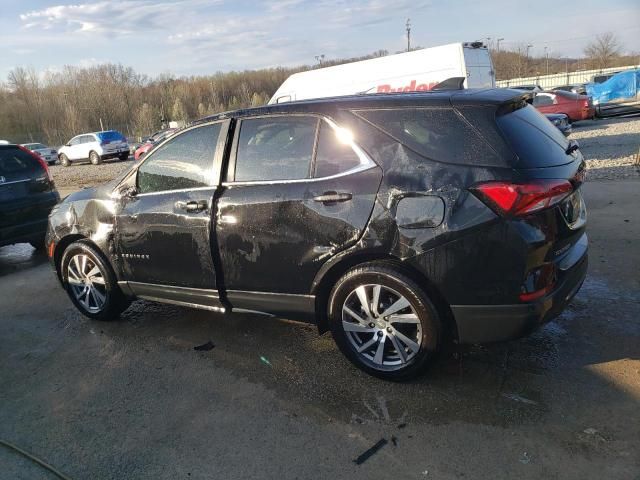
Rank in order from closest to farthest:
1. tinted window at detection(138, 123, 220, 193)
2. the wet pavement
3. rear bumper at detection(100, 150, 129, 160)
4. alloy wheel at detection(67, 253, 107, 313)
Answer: the wet pavement
tinted window at detection(138, 123, 220, 193)
alloy wheel at detection(67, 253, 107, 313)
rear bumper at detection(100, 150, 129, 160)

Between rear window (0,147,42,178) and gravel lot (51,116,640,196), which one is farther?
gravel lot (51,116,640,196)

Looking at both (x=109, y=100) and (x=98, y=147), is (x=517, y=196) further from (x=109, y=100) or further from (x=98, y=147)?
(x=109, y=100)

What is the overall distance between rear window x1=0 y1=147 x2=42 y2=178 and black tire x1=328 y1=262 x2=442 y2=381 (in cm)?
559

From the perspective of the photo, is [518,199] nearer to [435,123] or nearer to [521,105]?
[435,123]

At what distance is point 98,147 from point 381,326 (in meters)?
28.1

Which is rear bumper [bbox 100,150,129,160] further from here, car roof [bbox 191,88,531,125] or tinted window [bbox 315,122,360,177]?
tinted window [bbox 315,122,360,177]

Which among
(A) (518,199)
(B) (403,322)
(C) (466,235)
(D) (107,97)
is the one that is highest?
(D) (107,97)

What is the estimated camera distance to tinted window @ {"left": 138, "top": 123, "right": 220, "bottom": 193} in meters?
3.73

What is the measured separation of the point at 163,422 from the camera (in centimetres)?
300

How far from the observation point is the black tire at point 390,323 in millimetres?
2951

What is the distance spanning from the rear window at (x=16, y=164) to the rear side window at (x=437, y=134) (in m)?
5.73

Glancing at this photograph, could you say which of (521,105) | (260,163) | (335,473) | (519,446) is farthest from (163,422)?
(521,105)

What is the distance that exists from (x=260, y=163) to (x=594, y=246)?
398cm

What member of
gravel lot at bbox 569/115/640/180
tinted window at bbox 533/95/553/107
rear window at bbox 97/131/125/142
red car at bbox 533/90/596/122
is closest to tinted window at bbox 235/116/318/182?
gravel lot at bbox 569/115/640/180
